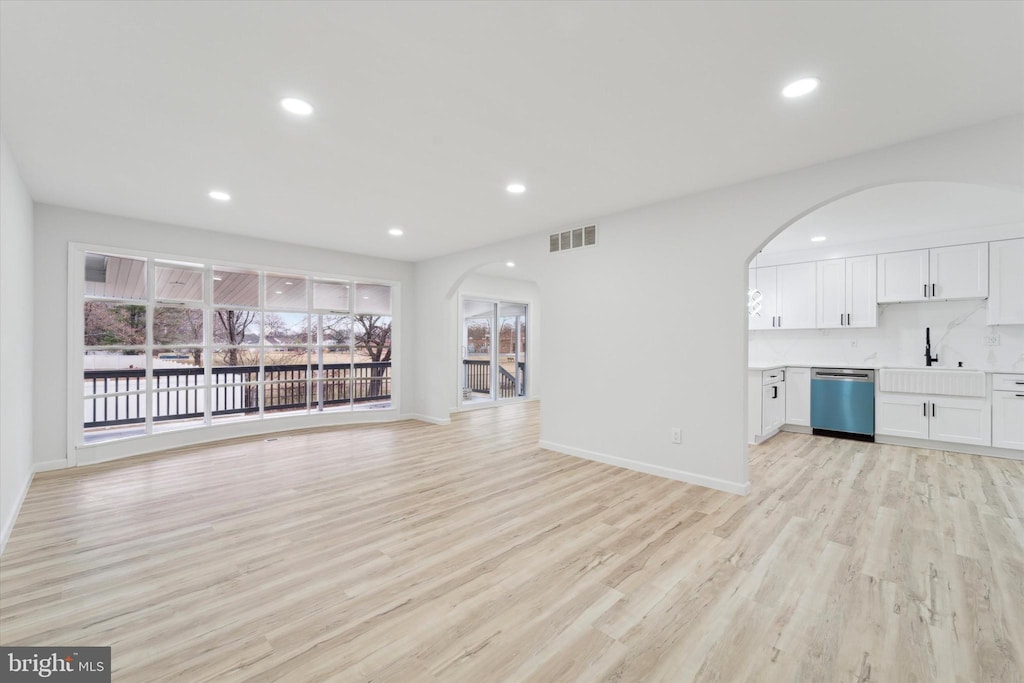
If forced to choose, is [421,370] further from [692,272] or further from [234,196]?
[692,272]

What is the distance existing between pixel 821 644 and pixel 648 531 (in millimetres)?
1125

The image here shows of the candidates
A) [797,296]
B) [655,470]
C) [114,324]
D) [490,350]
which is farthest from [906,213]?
[114,324]

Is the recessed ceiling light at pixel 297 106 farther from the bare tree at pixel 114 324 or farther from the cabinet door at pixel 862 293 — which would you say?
the cabinet door at pixel 862 293

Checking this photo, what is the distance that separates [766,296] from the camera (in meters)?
6.50

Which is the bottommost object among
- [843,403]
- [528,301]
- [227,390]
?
[843,403]

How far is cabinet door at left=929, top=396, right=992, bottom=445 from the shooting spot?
4.66 metres

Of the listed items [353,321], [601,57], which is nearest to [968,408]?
[601,57]

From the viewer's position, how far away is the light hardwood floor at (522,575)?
1.70 meters

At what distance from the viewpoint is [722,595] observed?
83.7 inches

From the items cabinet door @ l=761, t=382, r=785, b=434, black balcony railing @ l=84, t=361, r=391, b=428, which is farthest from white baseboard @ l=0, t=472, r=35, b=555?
cabinet door @ l=761, t=382, r=785, b=434

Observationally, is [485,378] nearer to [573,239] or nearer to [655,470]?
[573,239]

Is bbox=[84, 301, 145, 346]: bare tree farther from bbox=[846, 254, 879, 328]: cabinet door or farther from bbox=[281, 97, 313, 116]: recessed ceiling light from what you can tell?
bbox=[846, 254, 879, 328]: cabinet door

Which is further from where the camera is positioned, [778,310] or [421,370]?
[421,370]

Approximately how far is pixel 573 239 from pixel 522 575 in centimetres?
355
